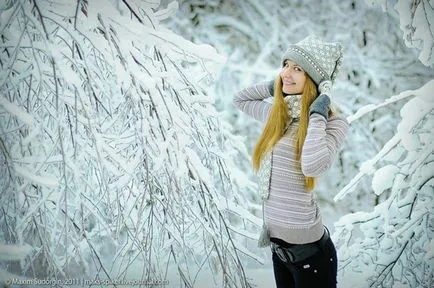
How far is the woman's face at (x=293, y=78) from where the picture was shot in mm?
1439

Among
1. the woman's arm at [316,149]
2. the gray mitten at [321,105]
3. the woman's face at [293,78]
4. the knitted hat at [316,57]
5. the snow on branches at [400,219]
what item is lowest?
the snow on branches at [400,219]

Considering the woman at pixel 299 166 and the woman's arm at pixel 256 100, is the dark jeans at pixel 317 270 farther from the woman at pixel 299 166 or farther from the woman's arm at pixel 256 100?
the woman's arm at pixel 256 100

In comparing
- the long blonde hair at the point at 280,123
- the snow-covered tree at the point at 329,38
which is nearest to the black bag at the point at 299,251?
the long blonde hair at the point at 280,123

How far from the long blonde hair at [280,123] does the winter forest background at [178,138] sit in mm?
223

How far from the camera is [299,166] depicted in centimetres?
140

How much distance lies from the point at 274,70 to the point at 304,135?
139 cm

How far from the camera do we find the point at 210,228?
1740 millimetres

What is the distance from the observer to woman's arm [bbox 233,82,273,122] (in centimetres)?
164

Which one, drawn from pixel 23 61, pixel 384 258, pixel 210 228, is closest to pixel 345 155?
pixel 384 258

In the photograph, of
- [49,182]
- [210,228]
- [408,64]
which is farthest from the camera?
[408,64]

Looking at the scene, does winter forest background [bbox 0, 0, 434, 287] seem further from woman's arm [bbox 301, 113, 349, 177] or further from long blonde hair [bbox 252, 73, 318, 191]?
woman's arm [bbox 301, 113, 349, 177]

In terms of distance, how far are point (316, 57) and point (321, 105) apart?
17 cm

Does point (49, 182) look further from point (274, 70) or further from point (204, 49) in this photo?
point (274, 70)

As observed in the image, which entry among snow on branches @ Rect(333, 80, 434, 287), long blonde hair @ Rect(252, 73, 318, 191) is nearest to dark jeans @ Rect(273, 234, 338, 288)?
Result: long blonde hair @ Rect(252, 73, 318, 191)
